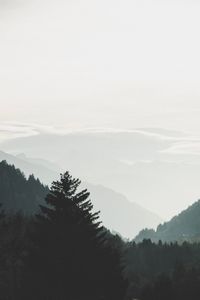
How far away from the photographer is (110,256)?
46531 millimetres

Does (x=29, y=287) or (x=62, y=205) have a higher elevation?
(x=62, y=205)

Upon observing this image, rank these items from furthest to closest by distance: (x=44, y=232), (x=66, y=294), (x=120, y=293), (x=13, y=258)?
(x=13, y=258) < (x=120, y=293) < (x=66, y=294) < (x=44, y=232)

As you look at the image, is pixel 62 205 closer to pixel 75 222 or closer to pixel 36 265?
pixel 75 222

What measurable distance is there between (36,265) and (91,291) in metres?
5.21

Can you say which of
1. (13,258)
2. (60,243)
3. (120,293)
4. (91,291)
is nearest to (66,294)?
(91,291)

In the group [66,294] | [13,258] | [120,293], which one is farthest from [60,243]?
[13,258]

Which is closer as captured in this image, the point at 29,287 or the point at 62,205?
the point at 62,205

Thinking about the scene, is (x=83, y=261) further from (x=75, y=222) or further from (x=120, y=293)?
(x=120, y=293)

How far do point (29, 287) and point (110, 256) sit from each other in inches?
262

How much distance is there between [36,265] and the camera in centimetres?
4244

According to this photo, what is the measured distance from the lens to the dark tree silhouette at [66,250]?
137 ft

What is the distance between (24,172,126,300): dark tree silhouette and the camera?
41844 mm

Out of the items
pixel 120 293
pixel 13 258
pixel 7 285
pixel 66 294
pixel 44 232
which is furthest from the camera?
pixel 13 258

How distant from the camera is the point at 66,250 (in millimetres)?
42719
